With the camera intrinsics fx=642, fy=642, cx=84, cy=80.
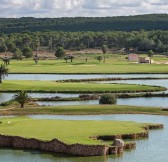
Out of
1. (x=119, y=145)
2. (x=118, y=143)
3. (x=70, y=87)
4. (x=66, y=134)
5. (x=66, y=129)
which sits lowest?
(x=119, y=145)

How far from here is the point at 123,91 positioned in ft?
334

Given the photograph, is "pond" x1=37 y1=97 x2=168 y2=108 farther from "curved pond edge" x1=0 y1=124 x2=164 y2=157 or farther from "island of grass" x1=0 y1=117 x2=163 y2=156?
"curved pond edge" x1=0 y1=124 x2=164 y2=157

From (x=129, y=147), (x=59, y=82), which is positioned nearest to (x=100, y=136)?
(x=129, y=147)

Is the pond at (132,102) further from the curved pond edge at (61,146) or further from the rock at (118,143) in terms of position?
the rock at (118,143)

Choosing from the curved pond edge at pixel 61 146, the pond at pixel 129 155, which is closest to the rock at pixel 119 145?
the curved pond edge at pixel 61 146

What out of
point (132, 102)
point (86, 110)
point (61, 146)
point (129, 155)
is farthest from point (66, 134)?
point (132, 102)

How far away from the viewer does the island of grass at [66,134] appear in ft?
170

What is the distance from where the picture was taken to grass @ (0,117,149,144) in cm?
5544

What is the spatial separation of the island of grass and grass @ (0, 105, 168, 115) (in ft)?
29.9

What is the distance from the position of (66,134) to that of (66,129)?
310 cm

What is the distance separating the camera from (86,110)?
76.6m

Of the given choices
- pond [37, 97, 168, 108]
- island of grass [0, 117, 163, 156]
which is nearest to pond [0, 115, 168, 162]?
island of grass [0, 117, 163, 156]

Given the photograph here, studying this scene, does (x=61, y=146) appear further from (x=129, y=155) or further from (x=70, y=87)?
(x=70, y=87)

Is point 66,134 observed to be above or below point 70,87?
below
